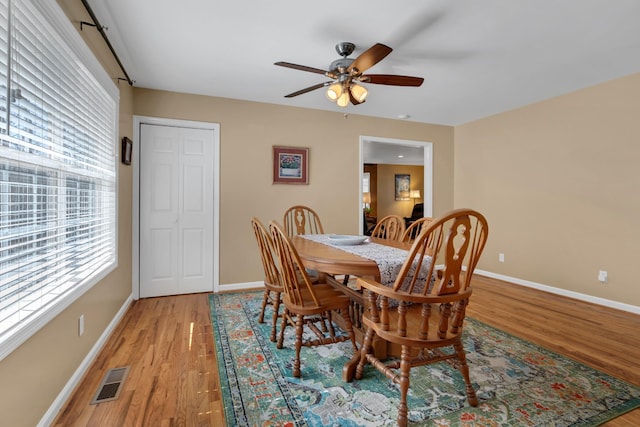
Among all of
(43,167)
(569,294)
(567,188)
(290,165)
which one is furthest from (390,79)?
(569,294)

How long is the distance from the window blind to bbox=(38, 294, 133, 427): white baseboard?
488mm

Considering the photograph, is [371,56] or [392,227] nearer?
[371,56]

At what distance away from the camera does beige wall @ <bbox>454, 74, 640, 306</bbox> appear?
10.7ft

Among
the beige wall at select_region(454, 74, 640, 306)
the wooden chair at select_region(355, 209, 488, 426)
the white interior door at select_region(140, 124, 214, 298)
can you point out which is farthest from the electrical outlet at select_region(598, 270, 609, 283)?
the white interior door at select_region(140, 124, 214, 298)

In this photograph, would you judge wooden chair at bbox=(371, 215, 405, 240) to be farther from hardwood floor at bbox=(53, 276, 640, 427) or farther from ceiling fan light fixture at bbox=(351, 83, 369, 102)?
ceiling fan light fixture at bbox=(351, 83, 369, 102)

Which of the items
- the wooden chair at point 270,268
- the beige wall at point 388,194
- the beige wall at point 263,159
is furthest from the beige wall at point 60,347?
the beige wall at point 388,194

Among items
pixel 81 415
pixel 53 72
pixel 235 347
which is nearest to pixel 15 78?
pixel 53 72

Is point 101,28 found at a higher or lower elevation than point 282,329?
higher

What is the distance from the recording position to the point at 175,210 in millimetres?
3693

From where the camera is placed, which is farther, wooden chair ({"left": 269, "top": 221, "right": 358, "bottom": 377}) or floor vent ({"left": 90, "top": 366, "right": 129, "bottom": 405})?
wooden chair ({"left": 269, "top": 221, "right": 358, "bottom": 377})

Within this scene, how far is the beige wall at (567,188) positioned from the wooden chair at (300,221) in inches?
105

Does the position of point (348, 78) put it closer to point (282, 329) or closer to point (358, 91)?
point (358, 91)

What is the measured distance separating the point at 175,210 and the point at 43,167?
214 cm

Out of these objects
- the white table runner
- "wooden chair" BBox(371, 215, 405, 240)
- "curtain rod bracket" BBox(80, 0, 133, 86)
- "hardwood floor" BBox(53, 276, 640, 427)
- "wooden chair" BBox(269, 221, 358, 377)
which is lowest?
"hardwood floor" BBox(53, 276, 640, 427)
